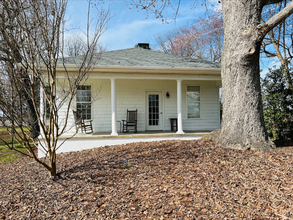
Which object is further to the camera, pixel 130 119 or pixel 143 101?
pixel 143 101

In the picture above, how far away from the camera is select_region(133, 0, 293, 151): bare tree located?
167 inches

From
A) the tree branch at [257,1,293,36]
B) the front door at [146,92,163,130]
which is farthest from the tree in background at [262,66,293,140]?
the front door at [146,92,163,130]

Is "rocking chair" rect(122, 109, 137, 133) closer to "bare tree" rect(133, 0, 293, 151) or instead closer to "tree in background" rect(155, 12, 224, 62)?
"bare tree" rect(133, 0, 293, 151)

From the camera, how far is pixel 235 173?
3.22 metres

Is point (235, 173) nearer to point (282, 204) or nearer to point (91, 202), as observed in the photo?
point (282, 204)

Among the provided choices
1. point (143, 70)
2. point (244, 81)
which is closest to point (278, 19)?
point (244, 81)

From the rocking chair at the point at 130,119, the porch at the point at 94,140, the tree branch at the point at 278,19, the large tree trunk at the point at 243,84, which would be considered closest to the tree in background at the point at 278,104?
the large tree trunk at the point at 243,84

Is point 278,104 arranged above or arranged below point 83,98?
below

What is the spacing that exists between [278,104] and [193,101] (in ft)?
11.1

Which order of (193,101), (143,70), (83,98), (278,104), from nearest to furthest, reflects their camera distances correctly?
(278,104) → (143,70) → (83,98) → (193,101)

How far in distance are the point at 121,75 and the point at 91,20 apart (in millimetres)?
3274

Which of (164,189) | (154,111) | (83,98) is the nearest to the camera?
(164,189)

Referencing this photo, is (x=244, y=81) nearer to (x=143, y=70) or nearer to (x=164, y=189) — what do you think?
(x=164, y=189)

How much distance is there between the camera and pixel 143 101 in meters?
8.44
